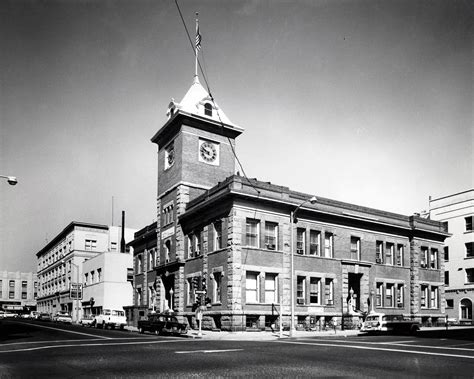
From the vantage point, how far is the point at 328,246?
40844mm

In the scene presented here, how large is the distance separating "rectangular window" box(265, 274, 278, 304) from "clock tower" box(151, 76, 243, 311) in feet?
28.1

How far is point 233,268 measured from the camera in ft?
112

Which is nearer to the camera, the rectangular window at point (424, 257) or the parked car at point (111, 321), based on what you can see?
the parked car at point (111, 321)

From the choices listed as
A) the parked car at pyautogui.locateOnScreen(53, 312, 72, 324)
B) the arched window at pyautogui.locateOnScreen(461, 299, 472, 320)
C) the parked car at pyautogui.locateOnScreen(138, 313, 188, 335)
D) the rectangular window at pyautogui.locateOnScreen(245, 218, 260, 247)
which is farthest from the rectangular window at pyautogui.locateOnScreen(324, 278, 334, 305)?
the parked car at pyautogui.locateOnScreen(53, 312, 72, 324)

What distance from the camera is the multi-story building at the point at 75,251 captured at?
81.4 metres

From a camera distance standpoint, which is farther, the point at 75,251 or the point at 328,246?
the point at 75,251

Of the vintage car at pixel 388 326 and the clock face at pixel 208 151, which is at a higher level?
the clock face at pixel 208 151

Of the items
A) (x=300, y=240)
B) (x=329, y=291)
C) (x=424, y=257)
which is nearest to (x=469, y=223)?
(x=424, y=257)

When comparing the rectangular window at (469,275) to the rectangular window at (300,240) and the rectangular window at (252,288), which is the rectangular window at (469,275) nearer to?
the rectangular window at (300,240)

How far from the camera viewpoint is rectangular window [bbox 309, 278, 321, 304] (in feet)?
126

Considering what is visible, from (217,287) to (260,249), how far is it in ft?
14.3

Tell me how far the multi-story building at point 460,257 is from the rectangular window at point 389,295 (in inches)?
744

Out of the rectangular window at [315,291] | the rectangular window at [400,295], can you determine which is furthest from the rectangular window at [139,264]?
the rectangular window at [400,295]

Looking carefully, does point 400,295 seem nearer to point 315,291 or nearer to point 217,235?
point 315,291
